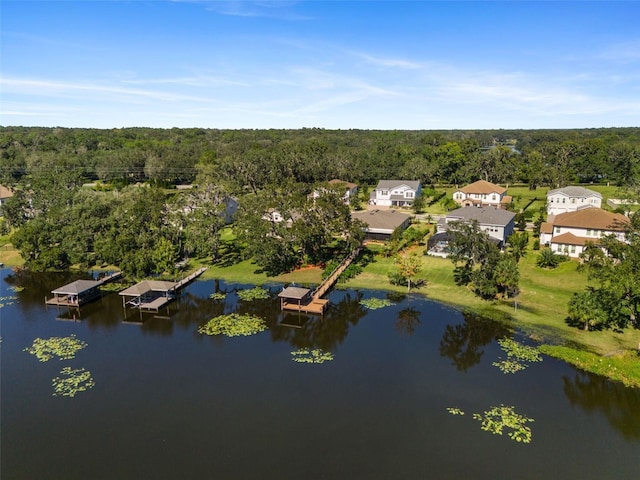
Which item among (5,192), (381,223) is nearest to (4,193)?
(5,192)

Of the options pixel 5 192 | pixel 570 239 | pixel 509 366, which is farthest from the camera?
pixel 5 192

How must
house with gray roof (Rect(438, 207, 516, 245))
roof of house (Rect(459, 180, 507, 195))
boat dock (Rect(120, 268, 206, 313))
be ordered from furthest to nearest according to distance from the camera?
roof of house (Rect(459, 180, 507, 195)), house with gray roof (Rect(438, 207, 516, 245)), boat dock (Rect(120, 268, 206, 313))

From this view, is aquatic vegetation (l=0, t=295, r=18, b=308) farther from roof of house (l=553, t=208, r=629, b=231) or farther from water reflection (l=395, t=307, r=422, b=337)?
roof of house (l=553, t=208, r=629, b=231)

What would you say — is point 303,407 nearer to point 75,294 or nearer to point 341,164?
point 75,294

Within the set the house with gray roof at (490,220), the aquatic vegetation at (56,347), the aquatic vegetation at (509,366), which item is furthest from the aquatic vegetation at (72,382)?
the house with gray roof at (490,220)

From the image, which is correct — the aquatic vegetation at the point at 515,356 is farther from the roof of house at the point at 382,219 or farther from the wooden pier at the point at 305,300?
the roof of house at the point at 382,219

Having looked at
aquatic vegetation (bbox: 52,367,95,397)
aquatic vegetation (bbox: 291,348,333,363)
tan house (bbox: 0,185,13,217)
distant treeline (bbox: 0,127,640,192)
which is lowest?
aquatic vegetation (bbox: 52,367,95,397)

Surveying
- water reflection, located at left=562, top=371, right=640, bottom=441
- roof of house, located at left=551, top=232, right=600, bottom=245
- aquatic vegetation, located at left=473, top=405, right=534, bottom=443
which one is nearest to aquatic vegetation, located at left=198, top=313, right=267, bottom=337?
aquatic vegetation, located at left=473, top=405, right=534, bottom=443
